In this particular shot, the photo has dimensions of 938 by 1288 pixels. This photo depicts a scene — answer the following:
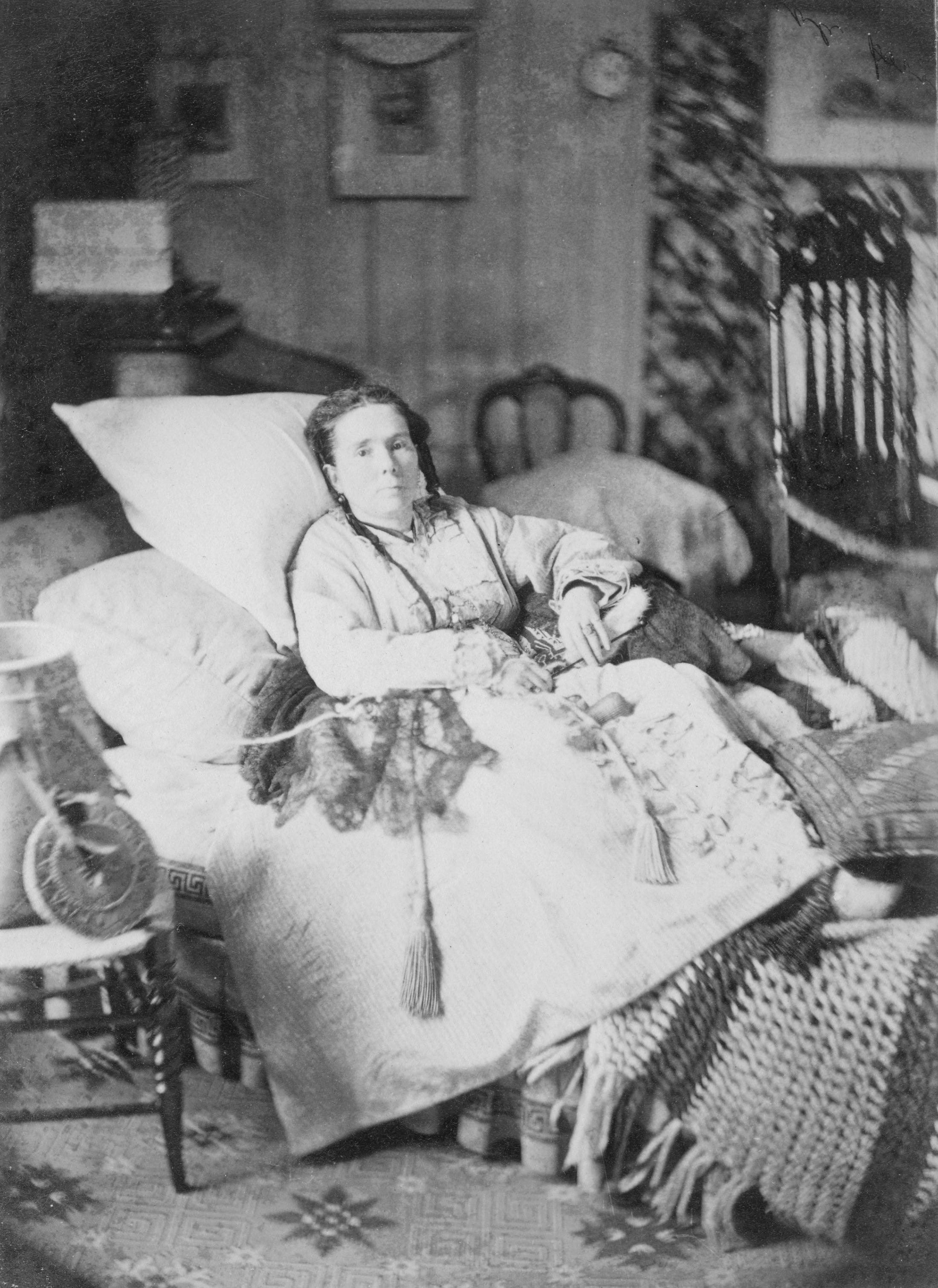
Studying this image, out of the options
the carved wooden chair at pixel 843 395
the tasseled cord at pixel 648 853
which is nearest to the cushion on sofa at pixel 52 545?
the tasseled cord at pixel 648 853

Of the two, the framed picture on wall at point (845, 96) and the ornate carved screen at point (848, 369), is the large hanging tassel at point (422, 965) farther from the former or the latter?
the framed picture on wall at point (845, 96)

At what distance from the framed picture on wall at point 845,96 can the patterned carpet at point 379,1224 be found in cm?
145

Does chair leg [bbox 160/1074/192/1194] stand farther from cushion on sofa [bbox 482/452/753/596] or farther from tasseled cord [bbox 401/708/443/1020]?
cushion on sofa [bbox 482/452/753/596]

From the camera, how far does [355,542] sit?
1688mm

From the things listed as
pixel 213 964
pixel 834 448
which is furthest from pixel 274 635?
pixel 834 448

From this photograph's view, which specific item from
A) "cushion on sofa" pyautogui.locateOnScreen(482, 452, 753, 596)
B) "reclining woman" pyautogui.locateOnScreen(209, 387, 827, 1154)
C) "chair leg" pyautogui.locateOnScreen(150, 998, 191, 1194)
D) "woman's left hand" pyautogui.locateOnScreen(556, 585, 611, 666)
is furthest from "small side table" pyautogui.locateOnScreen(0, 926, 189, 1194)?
"cushion on sofa" pyautogui.locateOnScreen(482, 452, 753, 596)

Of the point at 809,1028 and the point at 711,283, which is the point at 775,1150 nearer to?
the point at 809,1028

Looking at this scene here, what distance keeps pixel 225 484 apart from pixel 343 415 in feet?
0.61

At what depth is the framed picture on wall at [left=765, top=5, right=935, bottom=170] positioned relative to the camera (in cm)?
170

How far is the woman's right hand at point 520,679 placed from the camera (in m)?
1.64

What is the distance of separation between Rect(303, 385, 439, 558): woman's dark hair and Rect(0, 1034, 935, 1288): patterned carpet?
31.4 inches

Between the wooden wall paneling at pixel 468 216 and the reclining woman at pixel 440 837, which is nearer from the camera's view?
the reclining woman at pixel 440 837

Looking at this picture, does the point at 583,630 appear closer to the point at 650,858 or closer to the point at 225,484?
the point at 650,858

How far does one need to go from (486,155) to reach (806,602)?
0.77 m
